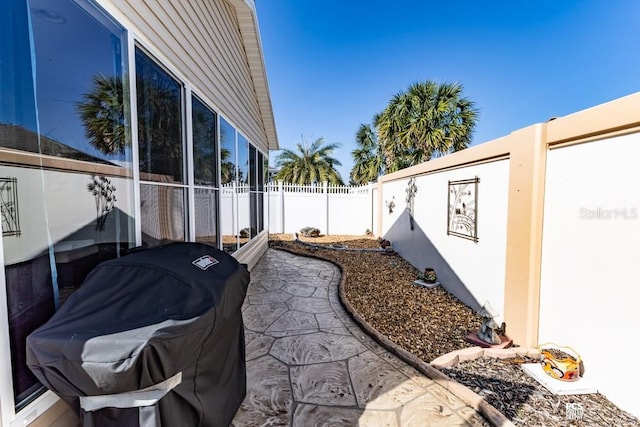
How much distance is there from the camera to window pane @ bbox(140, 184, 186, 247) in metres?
2.32

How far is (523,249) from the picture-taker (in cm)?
302

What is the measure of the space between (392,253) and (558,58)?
15016 millimetres

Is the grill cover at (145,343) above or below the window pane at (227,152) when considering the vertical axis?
below

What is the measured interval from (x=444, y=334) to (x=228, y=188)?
12.5ft

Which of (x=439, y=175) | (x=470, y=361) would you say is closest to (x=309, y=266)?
(x=439, y=175)

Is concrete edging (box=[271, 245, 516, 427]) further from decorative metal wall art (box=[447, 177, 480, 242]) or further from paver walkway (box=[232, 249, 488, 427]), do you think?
decorative metal wall art (box=[447, 177, 480, 242])

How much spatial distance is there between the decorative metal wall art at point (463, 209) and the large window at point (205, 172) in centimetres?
370

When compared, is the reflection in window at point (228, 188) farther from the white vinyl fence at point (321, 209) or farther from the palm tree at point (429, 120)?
the palm tree at point (429, 120)

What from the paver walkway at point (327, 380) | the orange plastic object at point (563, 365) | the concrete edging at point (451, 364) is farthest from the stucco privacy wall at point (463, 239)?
the paver walkway at point (327, 380)

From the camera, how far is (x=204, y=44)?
3604 mm

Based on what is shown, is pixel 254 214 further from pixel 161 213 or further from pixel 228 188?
pixel 161 213

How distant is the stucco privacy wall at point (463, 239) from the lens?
11.7ft

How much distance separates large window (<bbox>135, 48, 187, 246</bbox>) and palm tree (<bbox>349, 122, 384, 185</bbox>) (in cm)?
1356

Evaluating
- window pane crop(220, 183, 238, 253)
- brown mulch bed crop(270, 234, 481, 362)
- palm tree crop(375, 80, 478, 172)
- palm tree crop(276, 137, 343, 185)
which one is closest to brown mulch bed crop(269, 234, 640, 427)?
brown mulch bed crop(270, 234, 481, 362)
